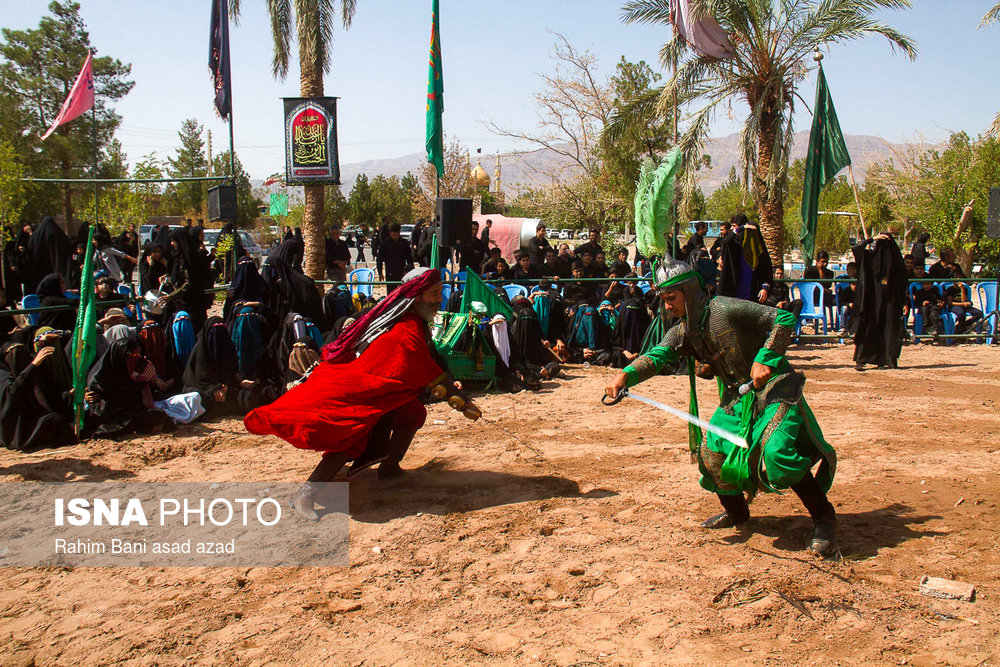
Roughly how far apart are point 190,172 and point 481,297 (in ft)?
175

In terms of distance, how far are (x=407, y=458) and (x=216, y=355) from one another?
265 cm

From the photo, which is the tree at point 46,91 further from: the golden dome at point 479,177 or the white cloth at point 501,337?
the white cloth at point 501,337

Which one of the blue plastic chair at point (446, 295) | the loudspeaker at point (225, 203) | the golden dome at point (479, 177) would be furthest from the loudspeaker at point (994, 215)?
the golden dome at point (479, 177)

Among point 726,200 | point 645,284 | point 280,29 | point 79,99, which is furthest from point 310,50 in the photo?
point 726,200

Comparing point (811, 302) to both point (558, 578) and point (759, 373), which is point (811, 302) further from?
point (558, 578)

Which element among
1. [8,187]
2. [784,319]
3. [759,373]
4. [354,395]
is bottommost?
[354,395]

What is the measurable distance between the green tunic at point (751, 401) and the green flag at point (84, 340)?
4.93 m

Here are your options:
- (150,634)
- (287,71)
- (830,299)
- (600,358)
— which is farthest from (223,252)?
(150,634)

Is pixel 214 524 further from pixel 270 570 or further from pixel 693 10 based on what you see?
pixel 693 10

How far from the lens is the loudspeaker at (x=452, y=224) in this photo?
10.9 m

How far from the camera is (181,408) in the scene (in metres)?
7.69

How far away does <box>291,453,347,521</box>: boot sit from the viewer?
16.8 feet

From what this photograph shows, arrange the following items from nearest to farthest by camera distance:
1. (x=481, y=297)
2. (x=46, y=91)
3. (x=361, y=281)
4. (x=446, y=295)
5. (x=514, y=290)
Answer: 1. (x=481, y=297)
2. (x=446, y=295)
3. (x=514, y=290)
4. (x=361, y=281)
5. (x=46, y=91)

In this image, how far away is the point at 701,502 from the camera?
17.4ft
